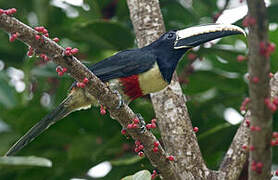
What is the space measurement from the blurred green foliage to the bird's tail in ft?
0.49

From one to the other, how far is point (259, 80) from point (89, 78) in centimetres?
79

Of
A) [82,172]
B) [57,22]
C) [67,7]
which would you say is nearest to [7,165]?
[82,172]

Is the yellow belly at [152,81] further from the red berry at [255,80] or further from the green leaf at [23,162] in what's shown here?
the red berry at [255,80]

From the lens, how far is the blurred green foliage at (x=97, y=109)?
2.95m

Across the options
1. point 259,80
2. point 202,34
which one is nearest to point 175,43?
point 202,34

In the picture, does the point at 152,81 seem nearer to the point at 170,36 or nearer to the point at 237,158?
the point at 170,36

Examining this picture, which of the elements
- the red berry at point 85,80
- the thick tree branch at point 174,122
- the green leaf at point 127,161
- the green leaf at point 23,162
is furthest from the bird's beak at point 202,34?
the green leaf at point 23,162

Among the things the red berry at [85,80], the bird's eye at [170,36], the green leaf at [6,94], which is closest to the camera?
the red berry at [85,80]

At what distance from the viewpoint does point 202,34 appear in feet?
8.53

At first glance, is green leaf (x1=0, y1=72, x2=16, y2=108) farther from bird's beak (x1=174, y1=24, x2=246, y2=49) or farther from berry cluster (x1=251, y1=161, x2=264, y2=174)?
berry cluster (x1=251, y1=161, x2=264, y2=174)

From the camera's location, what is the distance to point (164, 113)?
2.53m

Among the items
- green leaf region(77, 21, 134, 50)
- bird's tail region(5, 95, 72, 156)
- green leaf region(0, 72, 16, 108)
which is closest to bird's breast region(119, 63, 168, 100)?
bird's tail region(5, 95, 72, 156)

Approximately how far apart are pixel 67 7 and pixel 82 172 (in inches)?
54.6

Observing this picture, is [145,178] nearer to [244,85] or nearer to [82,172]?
[82,172]
